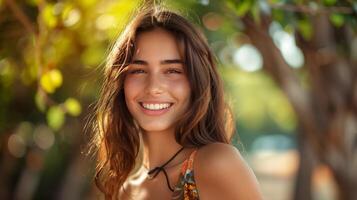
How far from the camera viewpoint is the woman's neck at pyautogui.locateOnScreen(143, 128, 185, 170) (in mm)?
3430

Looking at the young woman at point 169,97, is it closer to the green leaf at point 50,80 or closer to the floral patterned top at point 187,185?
A: the floral patterned top at point 187,185

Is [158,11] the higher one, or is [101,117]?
[158,11]

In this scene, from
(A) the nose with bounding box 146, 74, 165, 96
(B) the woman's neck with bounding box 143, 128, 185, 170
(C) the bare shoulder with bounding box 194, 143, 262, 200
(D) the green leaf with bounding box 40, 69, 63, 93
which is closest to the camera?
(C) the bare shoulder with bounding box 194, 143, 262, 200

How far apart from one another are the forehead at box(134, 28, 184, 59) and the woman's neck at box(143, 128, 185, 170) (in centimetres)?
32

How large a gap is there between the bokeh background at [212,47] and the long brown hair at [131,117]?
0.40 metres

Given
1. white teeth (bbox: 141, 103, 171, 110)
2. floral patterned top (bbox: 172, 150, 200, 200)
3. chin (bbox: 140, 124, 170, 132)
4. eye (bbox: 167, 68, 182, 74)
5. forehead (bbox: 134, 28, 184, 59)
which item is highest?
forehead (bbox: 134, 28, 184, 59)

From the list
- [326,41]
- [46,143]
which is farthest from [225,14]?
[46,143]

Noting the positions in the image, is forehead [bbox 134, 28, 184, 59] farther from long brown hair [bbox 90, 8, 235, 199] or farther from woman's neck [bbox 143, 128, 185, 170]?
woman's neck [bbox 143, 128, 185, 170]

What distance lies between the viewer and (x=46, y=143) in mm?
13508

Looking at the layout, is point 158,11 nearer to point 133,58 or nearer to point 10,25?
point 133,58

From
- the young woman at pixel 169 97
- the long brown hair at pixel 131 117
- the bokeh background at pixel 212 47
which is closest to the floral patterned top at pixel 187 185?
the young woman at pixel 169 97

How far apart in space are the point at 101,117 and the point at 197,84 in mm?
582

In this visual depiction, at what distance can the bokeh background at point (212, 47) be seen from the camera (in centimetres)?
504

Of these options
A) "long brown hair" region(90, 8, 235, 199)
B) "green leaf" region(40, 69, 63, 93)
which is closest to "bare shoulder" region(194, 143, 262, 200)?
"long brown hair" region(90, 8, 235, 199)
